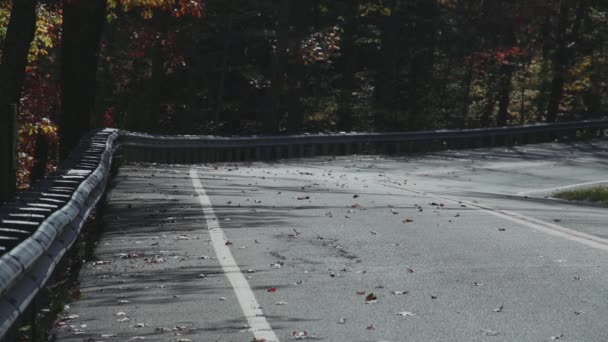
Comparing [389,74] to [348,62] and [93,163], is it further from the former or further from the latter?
[93,163]

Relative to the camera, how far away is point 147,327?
861 centimetres

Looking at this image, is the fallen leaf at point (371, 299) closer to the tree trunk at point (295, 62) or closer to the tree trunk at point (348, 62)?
the tree trunk at point (295, 62)

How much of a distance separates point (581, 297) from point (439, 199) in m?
11.0

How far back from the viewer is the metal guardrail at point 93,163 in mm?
6602

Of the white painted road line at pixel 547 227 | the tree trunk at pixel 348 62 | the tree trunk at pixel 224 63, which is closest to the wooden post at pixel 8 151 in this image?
the white painted road line at pixel 547 227

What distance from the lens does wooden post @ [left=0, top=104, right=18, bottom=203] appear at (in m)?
13.6

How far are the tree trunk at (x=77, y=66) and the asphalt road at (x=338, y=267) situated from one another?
9.49 ft

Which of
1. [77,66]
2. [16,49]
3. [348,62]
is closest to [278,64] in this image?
[348,62]

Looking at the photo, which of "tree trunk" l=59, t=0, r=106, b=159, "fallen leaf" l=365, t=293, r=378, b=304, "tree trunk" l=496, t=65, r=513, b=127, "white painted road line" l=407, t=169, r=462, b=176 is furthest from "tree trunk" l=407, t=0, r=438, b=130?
"fallen leaf" l=365, t=293, r=378, b=304

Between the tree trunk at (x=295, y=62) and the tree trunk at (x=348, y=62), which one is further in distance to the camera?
→ the tree trunk at (x=348, y=62)

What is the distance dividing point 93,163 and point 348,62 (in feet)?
150

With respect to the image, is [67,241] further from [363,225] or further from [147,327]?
[363,225]

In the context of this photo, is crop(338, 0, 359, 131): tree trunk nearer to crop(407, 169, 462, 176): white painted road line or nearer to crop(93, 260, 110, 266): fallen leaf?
crop(407, 169, 462, 176): white painted road line

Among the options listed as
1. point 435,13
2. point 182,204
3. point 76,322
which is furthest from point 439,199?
point 435,13
